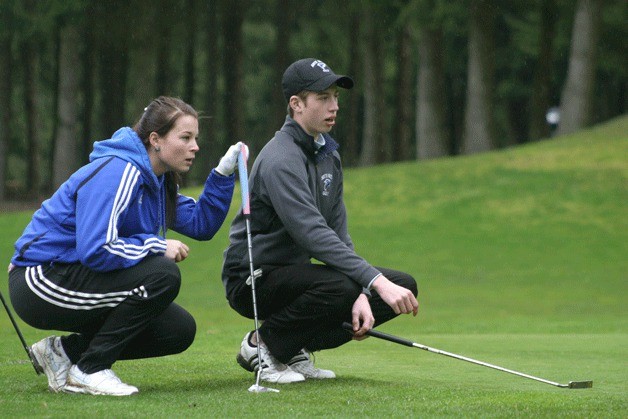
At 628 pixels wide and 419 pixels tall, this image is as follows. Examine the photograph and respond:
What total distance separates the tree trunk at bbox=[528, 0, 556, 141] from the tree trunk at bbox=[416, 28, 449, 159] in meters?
2.74

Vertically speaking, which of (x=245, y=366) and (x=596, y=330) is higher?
(x=245, y=366)

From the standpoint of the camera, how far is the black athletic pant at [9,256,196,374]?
528cm

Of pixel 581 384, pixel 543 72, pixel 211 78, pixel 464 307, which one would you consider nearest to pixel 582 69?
pixel 543 72

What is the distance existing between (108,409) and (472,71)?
86.4 feet

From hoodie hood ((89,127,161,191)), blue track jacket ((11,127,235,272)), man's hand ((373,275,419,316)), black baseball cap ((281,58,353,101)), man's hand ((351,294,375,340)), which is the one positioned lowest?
man's hand ((351,294,375,340))

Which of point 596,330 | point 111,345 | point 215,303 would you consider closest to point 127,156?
point 111,345

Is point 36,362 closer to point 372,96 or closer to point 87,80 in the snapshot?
point 372,96

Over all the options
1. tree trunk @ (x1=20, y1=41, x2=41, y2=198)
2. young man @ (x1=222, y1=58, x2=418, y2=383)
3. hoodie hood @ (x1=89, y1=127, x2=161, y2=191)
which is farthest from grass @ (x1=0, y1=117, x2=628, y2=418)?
tree trunk @ (x1=20, y1=41, x2=41, y2=198)

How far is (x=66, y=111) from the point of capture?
3394cm

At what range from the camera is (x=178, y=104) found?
5.58 metres

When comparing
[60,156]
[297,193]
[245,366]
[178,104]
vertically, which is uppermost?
[178,104]

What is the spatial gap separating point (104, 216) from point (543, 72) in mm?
28660

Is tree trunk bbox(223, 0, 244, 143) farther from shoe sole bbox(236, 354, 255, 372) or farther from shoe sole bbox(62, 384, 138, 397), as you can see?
shoe sole bbox(62, 384, 138, 397)

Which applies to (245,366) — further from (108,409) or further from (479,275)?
(479,275)
